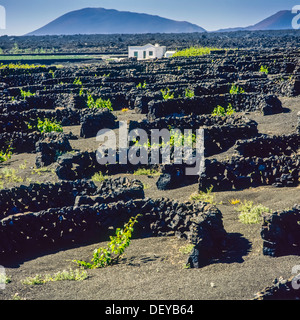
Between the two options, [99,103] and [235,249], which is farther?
[99,103]

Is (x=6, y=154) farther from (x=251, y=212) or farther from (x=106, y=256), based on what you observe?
A: (x=251, y=212)

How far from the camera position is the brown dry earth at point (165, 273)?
6.26 meters

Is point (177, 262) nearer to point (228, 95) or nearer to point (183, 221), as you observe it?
point (183, 221)

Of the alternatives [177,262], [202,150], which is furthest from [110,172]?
[177,262]

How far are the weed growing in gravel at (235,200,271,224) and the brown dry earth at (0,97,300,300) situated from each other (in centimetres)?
14

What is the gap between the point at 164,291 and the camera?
6312 millimetres

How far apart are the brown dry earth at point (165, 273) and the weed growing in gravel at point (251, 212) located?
5.4 inches

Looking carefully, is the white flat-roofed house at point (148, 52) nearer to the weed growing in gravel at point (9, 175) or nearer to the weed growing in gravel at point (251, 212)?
the weed growing in gravel at point (9, 175)

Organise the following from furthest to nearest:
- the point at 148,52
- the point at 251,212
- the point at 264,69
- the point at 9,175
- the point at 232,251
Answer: the point at 148,52 → the point at 264,69 → the point at 9,175 → the point at 251,212 → the point at 232,251

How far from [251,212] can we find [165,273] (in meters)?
2.81

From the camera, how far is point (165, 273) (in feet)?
23.1

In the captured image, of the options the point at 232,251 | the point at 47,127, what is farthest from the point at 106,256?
the point at 47,127

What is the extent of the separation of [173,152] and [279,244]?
21.3ft

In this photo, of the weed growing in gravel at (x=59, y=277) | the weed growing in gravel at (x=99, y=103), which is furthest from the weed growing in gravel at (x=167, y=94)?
the weed growing in gravel at (x=59, y=277)
